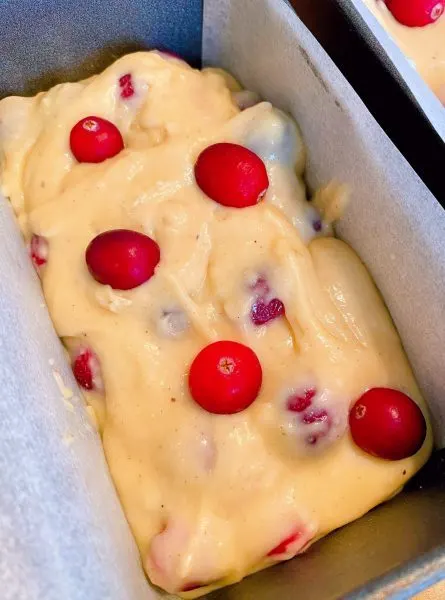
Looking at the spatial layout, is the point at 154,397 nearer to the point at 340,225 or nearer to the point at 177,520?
the point at 177,520

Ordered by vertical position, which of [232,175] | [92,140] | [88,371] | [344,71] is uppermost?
[344,71]

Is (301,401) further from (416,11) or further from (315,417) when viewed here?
(416,11)

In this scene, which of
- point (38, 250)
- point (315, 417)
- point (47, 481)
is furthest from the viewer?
point (38, 250)

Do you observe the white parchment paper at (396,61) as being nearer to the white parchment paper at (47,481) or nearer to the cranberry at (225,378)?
the cranberry at (225,378)

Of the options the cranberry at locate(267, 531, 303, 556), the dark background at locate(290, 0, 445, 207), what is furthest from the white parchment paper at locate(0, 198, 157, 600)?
the dark background at locate(290, 0, 445, 207)

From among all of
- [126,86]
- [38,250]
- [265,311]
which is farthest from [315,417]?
[126,86]

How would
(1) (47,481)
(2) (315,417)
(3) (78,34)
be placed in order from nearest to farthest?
(1) (47,481)
(2) (315,417)
(3) (78,34)

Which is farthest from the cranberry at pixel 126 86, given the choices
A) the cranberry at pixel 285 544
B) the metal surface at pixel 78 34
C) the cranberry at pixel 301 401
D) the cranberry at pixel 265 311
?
the cranberry at pixel 285 544
